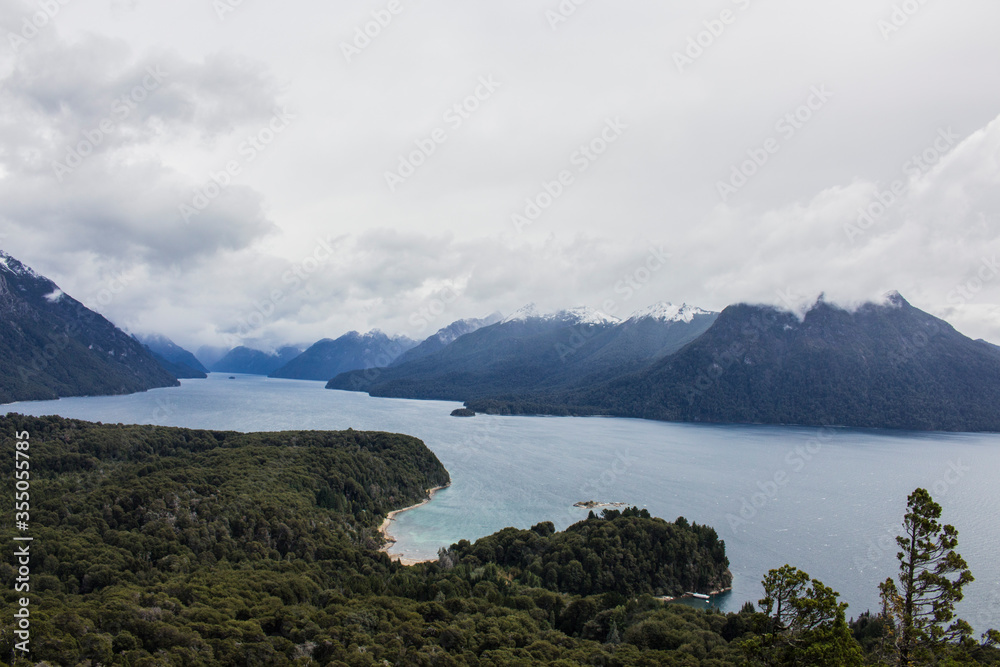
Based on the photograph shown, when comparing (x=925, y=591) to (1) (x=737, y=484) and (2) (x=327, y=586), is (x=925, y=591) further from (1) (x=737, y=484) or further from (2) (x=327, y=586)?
(1) (x=737, y=484)

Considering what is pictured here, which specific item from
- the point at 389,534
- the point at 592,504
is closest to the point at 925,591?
the point at 389,534

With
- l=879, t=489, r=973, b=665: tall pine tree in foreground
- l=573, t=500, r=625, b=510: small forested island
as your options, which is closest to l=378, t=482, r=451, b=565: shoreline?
l=573, t=500, r=625, b=510: small forested island

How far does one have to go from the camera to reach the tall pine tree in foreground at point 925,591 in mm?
16641

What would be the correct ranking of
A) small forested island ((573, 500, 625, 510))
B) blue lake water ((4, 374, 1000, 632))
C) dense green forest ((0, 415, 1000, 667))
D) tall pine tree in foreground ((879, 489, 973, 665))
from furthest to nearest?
small forested island ((573, 500, 625, 510)) → blue lake water ((4, 374, 1000, 632)) → dense green forest ((0, 415, 1000, 667)) → tall pine tree in foreground ((879, 489, 973, 665))

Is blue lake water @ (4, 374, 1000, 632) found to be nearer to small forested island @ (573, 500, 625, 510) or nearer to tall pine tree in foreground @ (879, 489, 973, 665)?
small forested island @ (573, 500, 625, 510)

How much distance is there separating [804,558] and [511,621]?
36.9m

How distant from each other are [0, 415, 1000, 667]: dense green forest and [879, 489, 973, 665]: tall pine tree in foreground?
0.36 meters

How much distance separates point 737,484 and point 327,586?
72597mm

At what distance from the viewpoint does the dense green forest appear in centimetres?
2730

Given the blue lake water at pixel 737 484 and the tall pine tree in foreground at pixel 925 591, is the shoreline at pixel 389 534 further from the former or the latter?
the tall pine tree in foreground at pixel 925 591

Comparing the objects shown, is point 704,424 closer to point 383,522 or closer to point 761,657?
point 383,522

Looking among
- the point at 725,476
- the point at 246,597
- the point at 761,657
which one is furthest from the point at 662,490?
the point at 761,657

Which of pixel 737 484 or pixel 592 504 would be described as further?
pixel 737 484

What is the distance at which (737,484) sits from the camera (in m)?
94.4
